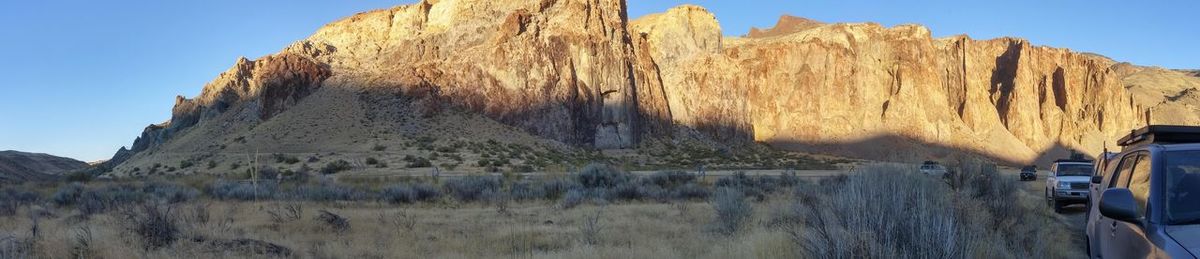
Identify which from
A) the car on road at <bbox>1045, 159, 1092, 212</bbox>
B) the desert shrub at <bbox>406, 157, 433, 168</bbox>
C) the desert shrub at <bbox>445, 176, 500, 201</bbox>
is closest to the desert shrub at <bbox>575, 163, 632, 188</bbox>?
the desert shrub at <bbox>445, 176, 500, 201</bbox>

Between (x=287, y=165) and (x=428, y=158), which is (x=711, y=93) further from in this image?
(x=287, y=165)

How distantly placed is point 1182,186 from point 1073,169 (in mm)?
17083

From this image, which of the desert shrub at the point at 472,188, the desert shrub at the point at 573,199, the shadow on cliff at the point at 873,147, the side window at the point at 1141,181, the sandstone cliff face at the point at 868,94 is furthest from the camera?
the sandstone cliff face at the point at 868,94

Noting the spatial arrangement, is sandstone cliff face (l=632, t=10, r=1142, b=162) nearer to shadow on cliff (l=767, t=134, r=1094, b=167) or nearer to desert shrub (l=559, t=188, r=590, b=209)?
shadow on cliff (l=767, t=134, r=1094, b=167)

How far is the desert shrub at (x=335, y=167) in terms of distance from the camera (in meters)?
40.9

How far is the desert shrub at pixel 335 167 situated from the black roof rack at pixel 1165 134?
37643 mm

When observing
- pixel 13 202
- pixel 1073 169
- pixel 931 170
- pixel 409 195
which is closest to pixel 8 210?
pixel 13 202

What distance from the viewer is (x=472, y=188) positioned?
24.0 meters

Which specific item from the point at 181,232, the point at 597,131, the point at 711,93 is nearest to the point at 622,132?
the point at 597,131

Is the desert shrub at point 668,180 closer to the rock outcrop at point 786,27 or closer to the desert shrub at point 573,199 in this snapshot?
the desert shrub at point 573,199

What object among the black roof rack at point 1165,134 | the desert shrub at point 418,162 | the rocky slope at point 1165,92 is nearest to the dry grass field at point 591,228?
the black roof rack at point 1165,134

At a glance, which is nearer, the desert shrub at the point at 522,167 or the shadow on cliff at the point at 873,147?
the desert shrub at the point at 522,167

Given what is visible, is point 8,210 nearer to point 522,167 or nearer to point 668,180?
point 668,180

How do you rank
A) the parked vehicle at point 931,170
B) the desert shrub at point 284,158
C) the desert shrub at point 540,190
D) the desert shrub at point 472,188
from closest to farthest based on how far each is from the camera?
the parked vehicle at point 931,170 < the desert shrub at point 472,188 < the desert shrub at point 540,190 < the desert shrub at point 284,158
